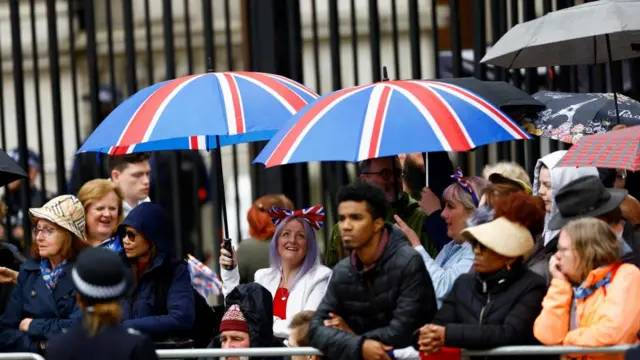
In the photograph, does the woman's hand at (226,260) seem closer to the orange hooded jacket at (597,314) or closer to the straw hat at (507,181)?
the straw hat at (507,181)

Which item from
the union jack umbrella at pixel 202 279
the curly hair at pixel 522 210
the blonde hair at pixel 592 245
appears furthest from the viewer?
the union jack umbrella at pixel 202 279

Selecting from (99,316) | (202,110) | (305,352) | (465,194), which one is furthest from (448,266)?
(99,316)

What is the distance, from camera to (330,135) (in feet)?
23.7

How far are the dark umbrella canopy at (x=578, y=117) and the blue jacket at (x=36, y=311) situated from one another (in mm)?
2731

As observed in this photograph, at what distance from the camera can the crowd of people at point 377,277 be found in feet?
21.3

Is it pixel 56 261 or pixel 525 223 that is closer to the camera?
pixel 525 223

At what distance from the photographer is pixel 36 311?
25.7ft

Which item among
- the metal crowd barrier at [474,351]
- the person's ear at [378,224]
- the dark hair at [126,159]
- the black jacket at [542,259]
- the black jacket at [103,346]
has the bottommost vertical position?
the metal crowd barrier at [474,351]

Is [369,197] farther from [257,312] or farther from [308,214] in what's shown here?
[308,214]

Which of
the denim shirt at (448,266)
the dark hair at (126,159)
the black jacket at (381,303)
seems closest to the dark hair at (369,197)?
the black jacket at (381,303)

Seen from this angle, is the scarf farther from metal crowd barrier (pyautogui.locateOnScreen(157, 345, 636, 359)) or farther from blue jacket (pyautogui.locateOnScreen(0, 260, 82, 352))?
metal crowd barrier (pyautogui.locateOnScreen(157, 345, 636, 359))

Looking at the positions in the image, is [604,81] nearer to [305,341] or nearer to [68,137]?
[305,341]

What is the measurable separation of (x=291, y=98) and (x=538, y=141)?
279 cm

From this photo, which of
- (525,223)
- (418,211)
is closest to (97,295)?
(525,223)
